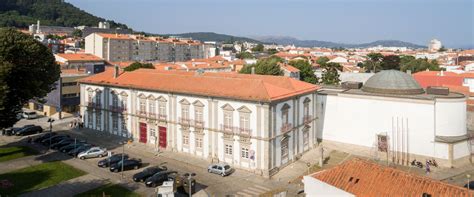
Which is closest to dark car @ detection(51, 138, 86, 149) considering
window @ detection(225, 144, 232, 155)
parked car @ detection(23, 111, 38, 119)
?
window @ detection(225, 144, 232, 155)

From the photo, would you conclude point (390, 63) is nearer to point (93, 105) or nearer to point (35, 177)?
point (93, 105)

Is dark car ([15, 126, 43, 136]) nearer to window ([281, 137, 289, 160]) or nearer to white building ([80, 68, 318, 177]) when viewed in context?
white building ([80, 68, 318, 177])

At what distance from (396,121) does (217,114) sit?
19.7 meters

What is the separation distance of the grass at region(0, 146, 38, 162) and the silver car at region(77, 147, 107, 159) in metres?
6.10

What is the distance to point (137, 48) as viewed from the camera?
130 m

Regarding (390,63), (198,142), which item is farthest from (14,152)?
(390,63)

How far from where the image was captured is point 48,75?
4069 cm

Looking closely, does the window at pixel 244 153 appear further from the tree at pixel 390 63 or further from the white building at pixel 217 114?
the tree at pixel 390 63

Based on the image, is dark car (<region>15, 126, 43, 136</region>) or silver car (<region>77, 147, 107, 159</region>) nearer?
silver car (<region>77, 147, 107, 159</region>)

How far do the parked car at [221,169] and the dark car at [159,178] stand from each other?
395cm

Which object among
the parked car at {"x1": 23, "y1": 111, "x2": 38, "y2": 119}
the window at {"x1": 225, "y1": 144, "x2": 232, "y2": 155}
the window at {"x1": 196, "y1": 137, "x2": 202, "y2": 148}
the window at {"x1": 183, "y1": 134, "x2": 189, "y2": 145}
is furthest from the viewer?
the parked car at {"x1": 23, "y1": 111, "x2": 38, "y2": 119}

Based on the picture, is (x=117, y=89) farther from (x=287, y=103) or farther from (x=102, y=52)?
(x=102, y=52)

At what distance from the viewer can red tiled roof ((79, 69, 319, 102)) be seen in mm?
37250

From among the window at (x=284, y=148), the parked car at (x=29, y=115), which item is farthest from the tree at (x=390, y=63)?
the parked car at (x=29, y=115)
